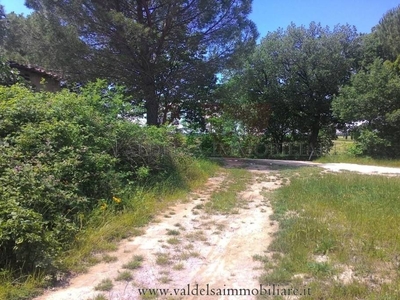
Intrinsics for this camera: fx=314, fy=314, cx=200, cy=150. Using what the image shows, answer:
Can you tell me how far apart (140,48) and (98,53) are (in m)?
1.53

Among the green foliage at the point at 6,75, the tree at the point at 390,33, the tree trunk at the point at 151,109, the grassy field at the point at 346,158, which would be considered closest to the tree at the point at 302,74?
the grassy field at the point at 346,158

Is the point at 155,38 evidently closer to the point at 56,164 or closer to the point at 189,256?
the point at 56,164

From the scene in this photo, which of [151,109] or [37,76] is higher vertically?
[37,76]

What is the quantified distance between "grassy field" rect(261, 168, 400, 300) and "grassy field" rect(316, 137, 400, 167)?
31.4 feet

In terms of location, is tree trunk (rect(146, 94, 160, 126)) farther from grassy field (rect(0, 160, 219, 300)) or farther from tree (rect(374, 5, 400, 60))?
tree (rect(374, 5, 400, 60))

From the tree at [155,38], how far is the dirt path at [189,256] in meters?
7.35

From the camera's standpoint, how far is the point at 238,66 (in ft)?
43.8

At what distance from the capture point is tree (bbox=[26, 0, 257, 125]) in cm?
1079

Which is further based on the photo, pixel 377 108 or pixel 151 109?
pixel 377 108

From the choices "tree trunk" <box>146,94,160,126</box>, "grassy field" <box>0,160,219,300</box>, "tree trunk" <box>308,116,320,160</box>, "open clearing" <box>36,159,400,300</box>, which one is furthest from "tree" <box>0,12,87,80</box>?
"tree trunk" <box>308,116,320,160</box>

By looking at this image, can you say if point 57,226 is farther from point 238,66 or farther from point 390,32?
point 390,32

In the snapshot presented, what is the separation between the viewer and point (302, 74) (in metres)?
19.7

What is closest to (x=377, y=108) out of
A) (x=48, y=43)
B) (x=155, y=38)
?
(x=155, y=38)

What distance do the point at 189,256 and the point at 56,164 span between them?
209 cm
